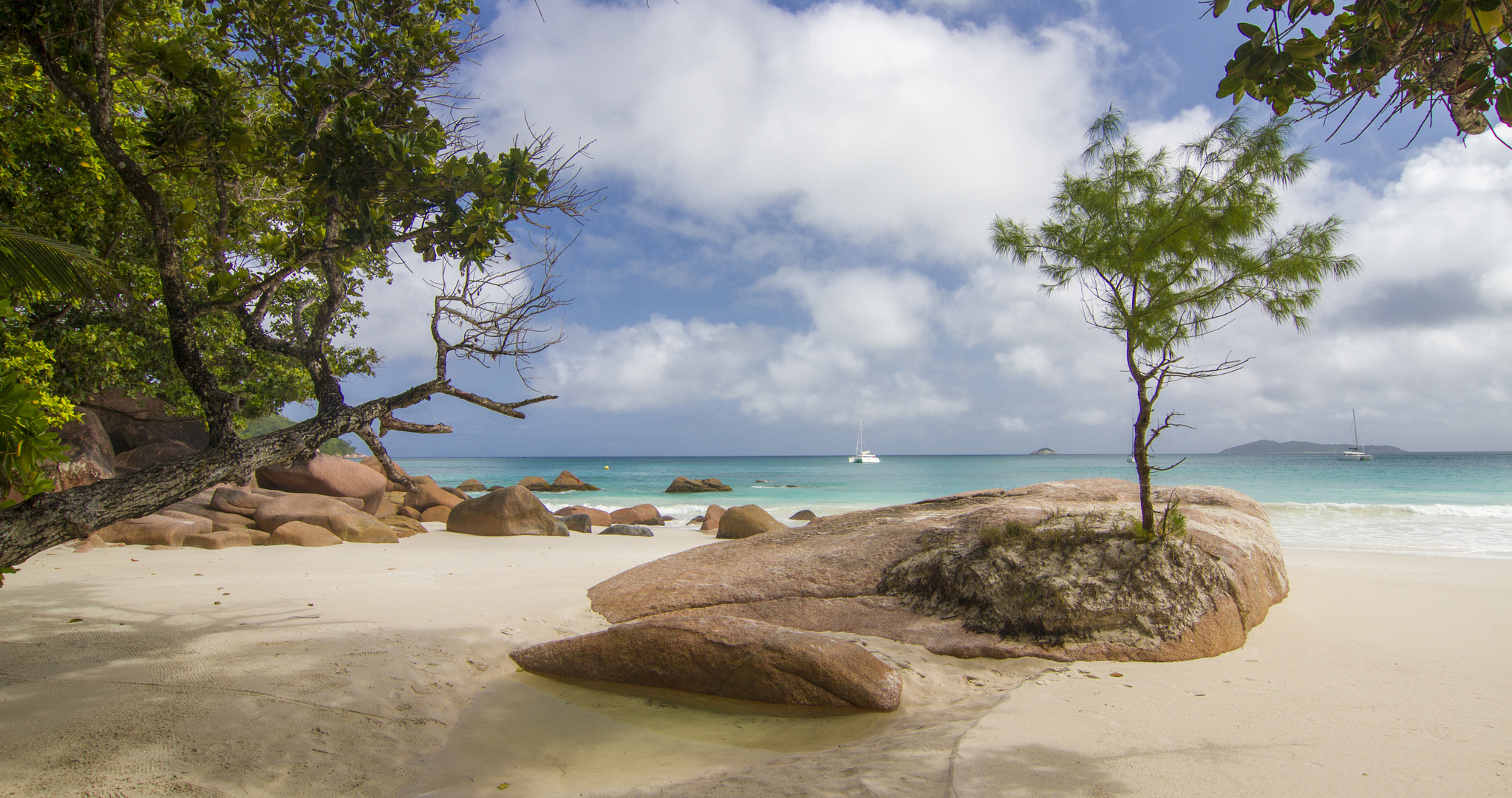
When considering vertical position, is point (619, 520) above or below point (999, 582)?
below

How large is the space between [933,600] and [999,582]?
0.61 m

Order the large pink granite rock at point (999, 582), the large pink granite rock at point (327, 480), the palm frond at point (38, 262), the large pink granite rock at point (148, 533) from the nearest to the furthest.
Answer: the palm frond at point (38, 262), the large pink granite rock at point (999, 582), the large pink granite rock at point (148, 533), the large pink granite rock at point (327, 480)

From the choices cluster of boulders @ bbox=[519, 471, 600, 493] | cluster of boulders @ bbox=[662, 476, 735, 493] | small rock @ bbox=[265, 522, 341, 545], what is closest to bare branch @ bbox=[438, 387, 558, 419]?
small rock @ bbox=[265, 522, 341, 545]

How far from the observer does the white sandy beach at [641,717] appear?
10.2 ft

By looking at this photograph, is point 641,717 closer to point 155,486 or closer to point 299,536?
point 155,486

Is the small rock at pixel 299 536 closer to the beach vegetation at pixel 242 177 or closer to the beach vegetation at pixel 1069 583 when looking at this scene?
the beach vegetation at pixel 242 177

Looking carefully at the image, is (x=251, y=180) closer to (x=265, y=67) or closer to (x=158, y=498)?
(x=265, y=67)

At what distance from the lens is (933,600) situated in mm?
5926

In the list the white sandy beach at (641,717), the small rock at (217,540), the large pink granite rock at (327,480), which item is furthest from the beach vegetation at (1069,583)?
the large pink granite rock at (327,480)

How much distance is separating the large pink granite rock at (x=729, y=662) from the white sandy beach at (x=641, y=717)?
16 centimetres

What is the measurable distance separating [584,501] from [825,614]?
29.7 m

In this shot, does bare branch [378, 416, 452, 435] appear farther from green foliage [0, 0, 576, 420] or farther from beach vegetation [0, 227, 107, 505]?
beach vegetation [0, 227, 107, 505]

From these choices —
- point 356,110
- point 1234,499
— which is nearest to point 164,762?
point 356,110

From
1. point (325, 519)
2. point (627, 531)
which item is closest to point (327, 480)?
point (325, 519)
